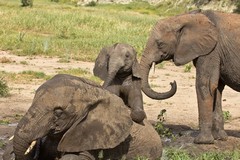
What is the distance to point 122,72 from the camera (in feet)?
23.6

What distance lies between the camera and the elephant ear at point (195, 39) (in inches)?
311

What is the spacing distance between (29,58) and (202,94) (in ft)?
44.8

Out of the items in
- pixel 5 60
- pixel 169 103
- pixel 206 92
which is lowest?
pixel 5 60

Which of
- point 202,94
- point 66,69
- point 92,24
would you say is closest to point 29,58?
point 66,69

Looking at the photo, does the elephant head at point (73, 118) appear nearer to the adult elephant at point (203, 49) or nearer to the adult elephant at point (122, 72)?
the adult elephant at point (122, 72)

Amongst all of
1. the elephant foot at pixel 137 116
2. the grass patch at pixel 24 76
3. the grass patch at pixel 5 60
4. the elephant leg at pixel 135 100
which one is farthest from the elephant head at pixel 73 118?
the grass patch at pixel 5 60

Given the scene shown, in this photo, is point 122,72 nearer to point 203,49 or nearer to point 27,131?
point 203,49

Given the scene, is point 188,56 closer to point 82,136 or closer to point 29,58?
point 82,136

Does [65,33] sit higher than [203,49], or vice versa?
[203,49]

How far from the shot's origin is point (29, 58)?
21000 mm

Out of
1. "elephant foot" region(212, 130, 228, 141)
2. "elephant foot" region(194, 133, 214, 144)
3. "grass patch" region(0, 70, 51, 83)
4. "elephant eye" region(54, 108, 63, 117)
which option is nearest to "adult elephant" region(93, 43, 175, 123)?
"elephant foot" region(194, 133, 214, 144)

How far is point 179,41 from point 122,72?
1188mm

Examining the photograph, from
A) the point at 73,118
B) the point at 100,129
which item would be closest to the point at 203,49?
the point at 100,129

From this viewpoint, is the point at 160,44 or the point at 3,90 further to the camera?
the point at 3,90
